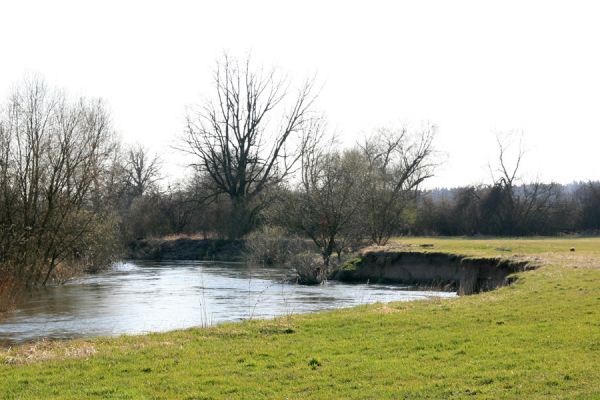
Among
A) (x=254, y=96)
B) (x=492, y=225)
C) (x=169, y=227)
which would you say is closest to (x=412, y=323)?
(x=254, y=96)

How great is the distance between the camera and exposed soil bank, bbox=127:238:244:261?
59.0 meters

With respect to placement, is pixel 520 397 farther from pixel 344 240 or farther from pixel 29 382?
pixel 344 240

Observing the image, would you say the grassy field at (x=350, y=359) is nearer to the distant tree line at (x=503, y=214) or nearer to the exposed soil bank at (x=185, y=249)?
the exposed soil bank at (x=185, y=249)

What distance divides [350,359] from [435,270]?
81.5ft

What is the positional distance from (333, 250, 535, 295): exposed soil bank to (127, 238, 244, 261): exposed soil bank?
2085 centimetres

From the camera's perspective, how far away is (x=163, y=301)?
26906mm

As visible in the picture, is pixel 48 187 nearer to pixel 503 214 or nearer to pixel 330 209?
pixel 330 209

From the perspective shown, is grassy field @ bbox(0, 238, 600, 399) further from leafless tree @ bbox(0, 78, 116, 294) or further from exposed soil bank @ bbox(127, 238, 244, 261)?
exposed soil bank @ bbox(127, 238, 244, 261)

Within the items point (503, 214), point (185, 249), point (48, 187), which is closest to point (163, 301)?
point (48, 187)

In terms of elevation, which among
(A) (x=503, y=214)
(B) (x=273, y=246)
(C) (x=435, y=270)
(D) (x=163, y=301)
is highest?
(A) (x=503, y=214)

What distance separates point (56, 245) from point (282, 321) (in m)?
20.7

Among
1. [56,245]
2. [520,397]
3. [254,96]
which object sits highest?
[254,96]

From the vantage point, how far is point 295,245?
141 ft

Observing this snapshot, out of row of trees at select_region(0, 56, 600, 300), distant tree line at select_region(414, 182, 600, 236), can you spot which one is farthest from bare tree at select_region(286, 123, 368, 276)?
distant tree line at select_region(414, 182, 600, 236)
